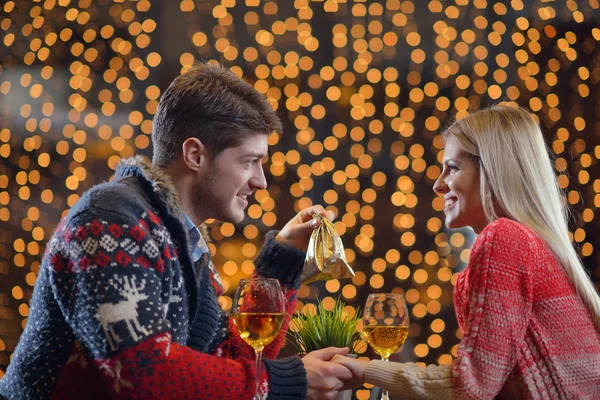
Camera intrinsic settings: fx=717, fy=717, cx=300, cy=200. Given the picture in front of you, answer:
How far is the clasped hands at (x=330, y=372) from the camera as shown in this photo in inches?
45.4

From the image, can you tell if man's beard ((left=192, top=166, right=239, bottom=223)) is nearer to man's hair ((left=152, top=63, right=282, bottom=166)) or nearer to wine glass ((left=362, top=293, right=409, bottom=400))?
man's hair ((left=152, top=63, right=282, bottom=166))

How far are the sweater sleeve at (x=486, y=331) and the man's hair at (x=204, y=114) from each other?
518 mm

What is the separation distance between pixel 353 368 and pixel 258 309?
23cm

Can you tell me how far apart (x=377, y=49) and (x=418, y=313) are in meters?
1.01

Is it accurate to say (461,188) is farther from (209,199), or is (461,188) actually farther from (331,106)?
(331,106)

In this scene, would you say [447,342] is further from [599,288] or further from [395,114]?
[395,114]

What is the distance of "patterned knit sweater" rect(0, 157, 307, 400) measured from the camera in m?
1.00

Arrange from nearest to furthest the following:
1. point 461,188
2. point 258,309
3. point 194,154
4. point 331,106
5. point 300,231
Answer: point 258,309
point 194,154
point 461,188
point 300,231
point 331,106

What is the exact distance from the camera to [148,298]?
3.38ft

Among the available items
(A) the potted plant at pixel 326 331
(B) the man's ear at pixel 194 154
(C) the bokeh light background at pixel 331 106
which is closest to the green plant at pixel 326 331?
(A) the potted plant at pixel 326 331

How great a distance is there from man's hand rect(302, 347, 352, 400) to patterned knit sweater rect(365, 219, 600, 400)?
101 millimetres

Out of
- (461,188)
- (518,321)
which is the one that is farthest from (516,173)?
(518,321)

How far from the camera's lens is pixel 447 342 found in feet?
8.86

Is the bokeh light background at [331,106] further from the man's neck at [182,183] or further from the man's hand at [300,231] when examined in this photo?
the man's neck at [182,183]
